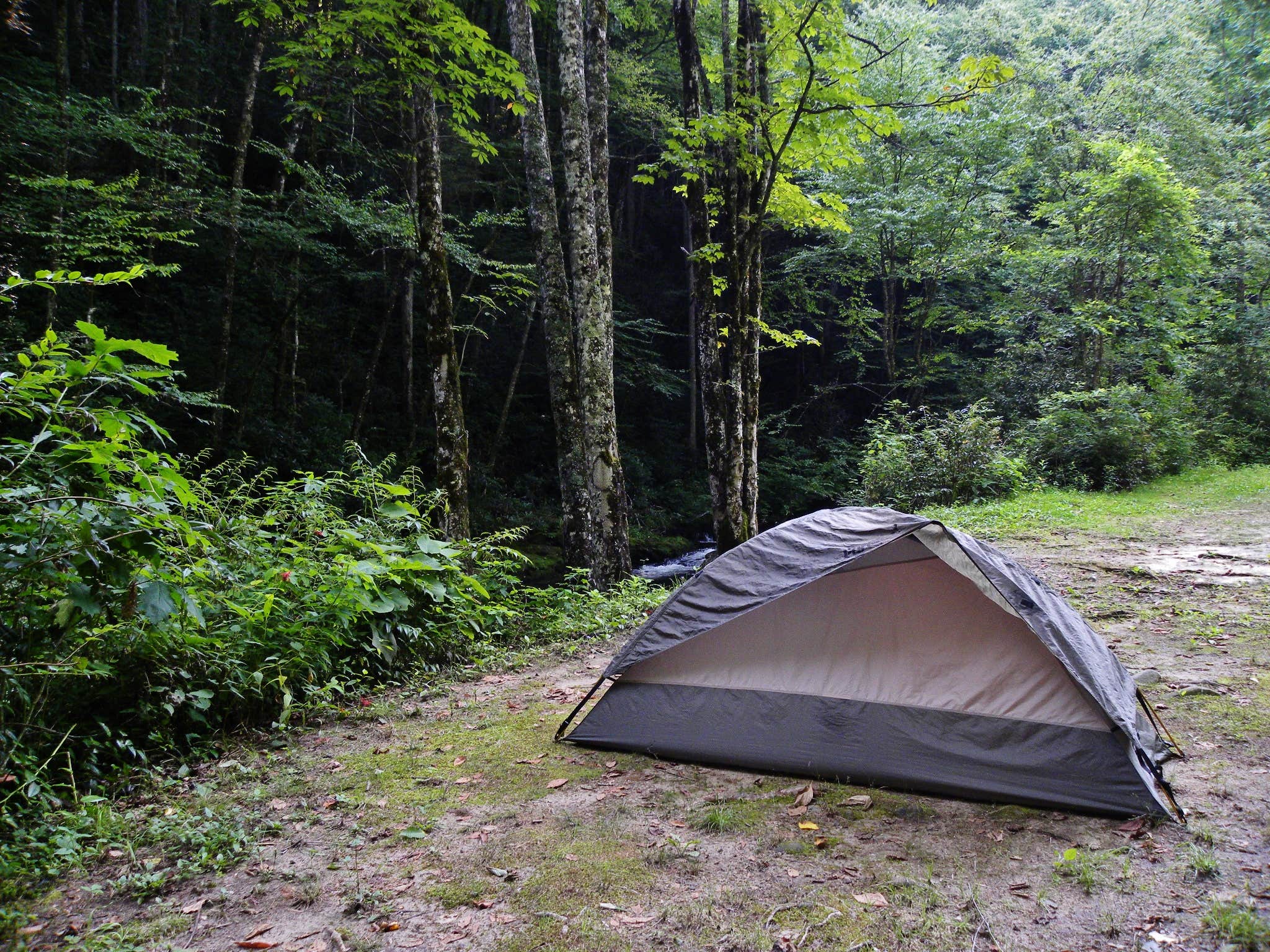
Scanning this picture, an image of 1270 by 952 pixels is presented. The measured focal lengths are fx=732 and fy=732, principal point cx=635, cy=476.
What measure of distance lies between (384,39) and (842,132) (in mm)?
4847

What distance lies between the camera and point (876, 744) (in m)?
3.52

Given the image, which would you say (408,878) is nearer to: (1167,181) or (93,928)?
(93,928)

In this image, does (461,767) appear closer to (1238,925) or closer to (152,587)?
(152,587)

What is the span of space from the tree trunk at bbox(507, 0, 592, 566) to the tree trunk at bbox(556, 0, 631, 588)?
5.9 inches

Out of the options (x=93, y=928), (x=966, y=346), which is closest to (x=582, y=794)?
(x=93, y=928)

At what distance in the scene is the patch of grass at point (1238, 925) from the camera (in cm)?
225

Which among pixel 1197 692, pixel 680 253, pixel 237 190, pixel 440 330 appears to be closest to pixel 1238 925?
pixel 1197 692

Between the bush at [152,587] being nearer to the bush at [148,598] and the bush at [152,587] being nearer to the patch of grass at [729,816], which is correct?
the bush at [148,598]

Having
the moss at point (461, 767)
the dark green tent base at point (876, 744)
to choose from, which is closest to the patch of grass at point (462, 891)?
the moss at point (461, 767)

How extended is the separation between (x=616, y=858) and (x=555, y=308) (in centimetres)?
641

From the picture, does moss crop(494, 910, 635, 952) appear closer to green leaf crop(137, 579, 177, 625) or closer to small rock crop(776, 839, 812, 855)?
small rock crop(776, 839, 812, 855)

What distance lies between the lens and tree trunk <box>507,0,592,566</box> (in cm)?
802

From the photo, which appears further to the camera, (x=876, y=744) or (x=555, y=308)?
(x=555, y=308)

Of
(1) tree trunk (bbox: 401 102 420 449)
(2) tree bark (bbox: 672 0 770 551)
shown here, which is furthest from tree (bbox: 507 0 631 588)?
(1) tree trunk (bbox: 401 102 420 449)
